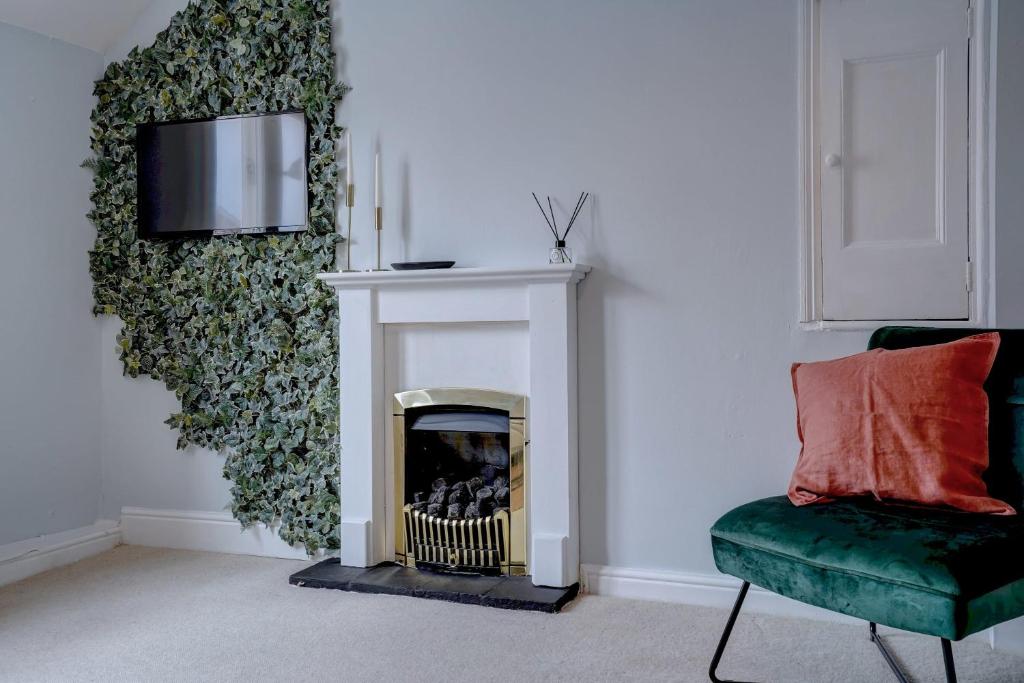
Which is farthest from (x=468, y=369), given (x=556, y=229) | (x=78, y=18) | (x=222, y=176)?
(x=78, y=18)

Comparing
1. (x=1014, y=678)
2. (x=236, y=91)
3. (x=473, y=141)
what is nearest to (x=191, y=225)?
(x=236, y=91)

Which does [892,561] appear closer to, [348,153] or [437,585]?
[437,585]

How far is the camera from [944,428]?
1.98m

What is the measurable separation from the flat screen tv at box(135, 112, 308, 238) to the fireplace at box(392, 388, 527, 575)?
2.98 feet

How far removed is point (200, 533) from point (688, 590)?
6.44 feet

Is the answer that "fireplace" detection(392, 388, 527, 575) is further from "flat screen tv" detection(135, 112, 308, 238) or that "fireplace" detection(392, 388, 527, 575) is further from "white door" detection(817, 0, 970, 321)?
"white door" detection(817, 0, 970, 321)

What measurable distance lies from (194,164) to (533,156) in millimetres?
1432

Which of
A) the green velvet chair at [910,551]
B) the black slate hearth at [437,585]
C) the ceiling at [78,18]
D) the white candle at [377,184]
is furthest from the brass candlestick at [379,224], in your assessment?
the green velvet chair at [910,551]

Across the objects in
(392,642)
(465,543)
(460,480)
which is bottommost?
(392,642)

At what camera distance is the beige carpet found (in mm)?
2131

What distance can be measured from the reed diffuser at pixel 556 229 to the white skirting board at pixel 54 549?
2185 millimetres

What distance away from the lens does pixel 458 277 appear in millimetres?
2828

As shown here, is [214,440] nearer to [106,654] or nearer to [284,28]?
[106,654]

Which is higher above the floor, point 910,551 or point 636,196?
point 636,196
